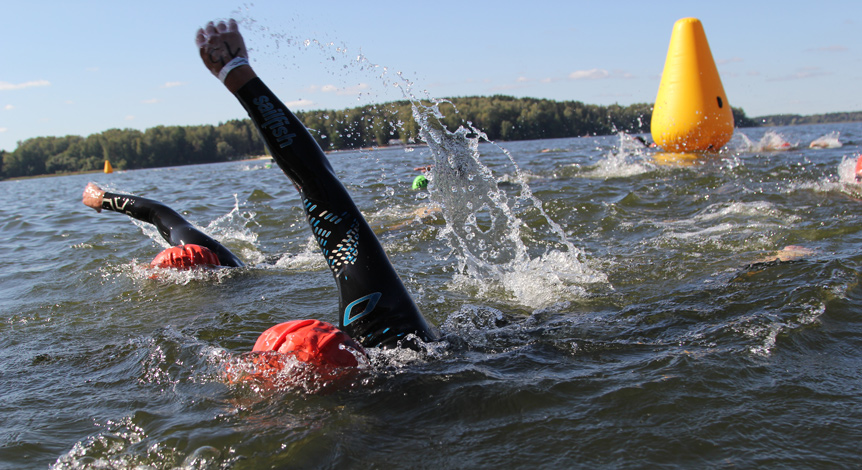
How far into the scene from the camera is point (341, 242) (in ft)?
10.1

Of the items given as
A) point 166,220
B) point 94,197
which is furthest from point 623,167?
point 94,197

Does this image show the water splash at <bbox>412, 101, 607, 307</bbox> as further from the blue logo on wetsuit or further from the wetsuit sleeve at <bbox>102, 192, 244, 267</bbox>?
the wetsuit sleeve at <bbox>102, 192, 244, 267</bbox>

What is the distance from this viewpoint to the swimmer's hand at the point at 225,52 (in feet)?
8.96

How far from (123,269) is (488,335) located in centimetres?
483

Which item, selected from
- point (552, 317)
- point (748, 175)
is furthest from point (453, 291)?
point (748, 175)

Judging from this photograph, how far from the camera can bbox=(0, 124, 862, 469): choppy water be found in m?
2.32

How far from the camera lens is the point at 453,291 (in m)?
5.15

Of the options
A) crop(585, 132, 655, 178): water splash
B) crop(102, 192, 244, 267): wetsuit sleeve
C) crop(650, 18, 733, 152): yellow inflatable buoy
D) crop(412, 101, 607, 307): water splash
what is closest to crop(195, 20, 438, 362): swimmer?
crop(412, 101, 607, 307): water splash

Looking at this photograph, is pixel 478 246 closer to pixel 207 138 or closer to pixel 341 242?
pixel 341 242

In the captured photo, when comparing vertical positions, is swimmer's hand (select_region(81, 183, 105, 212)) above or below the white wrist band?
below

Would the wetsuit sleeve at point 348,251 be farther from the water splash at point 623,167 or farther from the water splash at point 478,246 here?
the water splash at point 623,167

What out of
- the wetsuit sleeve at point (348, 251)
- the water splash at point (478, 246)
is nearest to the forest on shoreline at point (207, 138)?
the water splash at point (478, 246)

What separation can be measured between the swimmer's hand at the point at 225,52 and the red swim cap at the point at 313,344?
48.3 inches

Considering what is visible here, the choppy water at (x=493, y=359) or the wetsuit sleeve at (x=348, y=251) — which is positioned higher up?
the wetsuit sleeve at (x=348, y=251)
